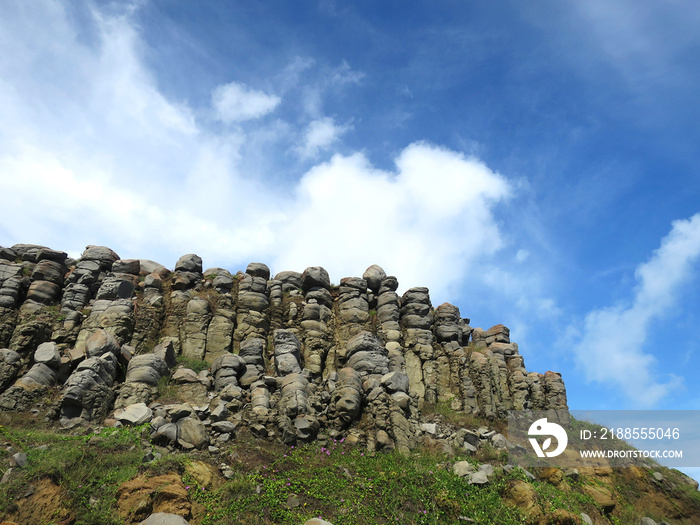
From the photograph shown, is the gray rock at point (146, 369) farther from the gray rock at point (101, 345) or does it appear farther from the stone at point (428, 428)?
the stone at point (428, 428)

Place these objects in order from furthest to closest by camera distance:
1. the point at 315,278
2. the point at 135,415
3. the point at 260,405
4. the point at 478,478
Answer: the point at 315,278 < the point at 260,405 < the point at 135,415 < the point at 478,478

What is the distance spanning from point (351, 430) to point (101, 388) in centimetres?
994

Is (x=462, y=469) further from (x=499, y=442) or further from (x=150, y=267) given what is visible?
(x=150, y=267)

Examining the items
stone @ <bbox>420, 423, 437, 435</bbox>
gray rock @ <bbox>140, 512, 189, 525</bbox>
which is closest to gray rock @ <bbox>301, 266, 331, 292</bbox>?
stone @ <bbox>420, 423, 437, 435</bbox>

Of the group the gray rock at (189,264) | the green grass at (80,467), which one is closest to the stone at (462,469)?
the green grass at (80,467)

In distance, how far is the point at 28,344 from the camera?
20.3 meters

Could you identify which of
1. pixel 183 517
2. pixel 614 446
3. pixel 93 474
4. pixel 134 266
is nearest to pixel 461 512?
pixel 183 517

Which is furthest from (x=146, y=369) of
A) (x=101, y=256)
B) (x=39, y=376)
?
(x=101, y=256)

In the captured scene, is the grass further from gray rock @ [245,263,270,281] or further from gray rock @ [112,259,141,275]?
gray rock @ [245,263,270,281]

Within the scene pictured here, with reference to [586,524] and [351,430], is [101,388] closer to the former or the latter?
[351,430]

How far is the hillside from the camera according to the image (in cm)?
1165
